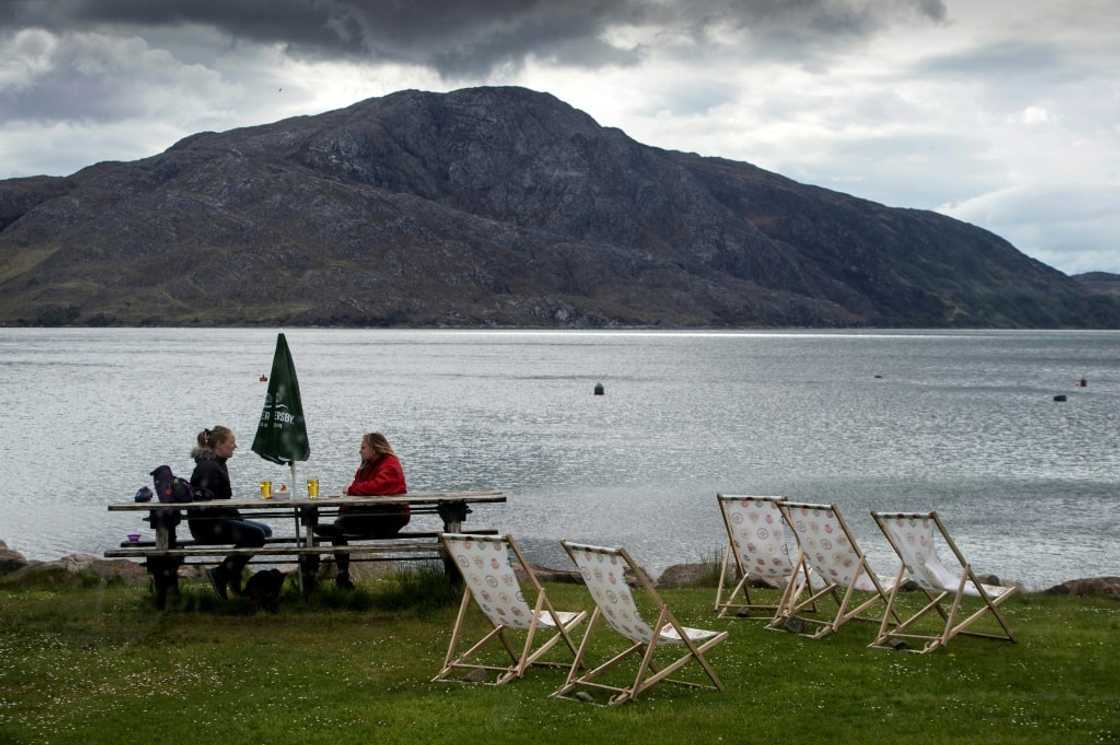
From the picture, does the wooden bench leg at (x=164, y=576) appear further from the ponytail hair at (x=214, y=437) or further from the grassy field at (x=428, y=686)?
the ponytail hair at (x=214, y=437)

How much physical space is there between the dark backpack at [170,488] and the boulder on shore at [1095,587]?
11762mm

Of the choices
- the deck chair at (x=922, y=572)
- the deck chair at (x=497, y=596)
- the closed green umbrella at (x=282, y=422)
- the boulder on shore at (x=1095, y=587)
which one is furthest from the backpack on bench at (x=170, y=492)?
the boulder on shore at (x=1095, y=587)

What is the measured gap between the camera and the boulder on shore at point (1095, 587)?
17.1m

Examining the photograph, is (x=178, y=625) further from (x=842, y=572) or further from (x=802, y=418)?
(x=802, y=418)

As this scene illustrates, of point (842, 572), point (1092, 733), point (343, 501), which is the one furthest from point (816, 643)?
point (343, 501)

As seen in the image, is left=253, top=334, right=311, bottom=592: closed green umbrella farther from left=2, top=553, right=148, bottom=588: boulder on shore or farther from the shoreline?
left=2, top=553, right=148, bottom=588: boulder on shore

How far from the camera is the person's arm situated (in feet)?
47.4

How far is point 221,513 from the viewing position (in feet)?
45.8

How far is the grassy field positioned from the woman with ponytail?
404mm

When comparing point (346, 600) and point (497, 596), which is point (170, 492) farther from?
point (497, 596)

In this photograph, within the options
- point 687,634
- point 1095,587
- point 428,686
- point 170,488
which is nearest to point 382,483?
point 170,488

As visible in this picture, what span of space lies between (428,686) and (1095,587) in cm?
1067

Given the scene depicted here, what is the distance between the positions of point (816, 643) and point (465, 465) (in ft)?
105

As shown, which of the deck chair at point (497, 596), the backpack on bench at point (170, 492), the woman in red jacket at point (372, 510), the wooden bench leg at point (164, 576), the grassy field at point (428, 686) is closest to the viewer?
the grassy field at point (428, 686)
